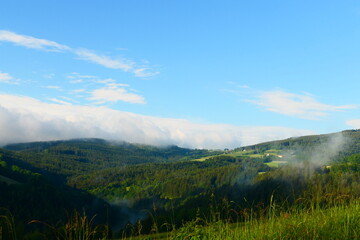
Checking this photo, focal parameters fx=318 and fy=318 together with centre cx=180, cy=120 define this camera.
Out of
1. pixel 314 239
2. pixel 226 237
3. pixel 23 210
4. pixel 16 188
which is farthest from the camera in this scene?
pixel 16 188

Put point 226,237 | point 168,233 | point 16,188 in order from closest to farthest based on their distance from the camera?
1. point 226,237
2. point 168,233
3. point 16,188

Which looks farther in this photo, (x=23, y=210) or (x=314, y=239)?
(x=23, y=210)

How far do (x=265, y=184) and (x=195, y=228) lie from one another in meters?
171

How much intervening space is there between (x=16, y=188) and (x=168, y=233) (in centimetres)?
19990

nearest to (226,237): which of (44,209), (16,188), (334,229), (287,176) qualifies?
(334,229)

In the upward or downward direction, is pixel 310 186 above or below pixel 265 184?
above

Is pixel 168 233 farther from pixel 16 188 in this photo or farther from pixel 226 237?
pixel 16 188

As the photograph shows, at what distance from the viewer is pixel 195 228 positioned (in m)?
8.45

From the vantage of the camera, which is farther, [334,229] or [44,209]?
[44,209]

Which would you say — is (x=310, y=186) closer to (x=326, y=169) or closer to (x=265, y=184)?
(x=265, y=184)

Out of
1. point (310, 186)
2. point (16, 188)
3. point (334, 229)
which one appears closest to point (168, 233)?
point (334, 229)

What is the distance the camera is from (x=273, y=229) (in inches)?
297

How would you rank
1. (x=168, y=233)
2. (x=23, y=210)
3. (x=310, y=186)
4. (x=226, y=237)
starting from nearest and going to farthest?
1. (x=226, y=237)
2. (x=168, y=233)
3. (x=310, y=186)
4. (x=23, y=210)

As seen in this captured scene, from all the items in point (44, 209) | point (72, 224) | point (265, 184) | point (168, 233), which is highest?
point (72, 224)
